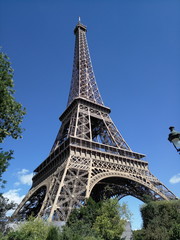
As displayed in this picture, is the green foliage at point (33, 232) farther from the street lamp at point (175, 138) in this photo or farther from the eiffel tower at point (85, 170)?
the street lamp at point (175, 138)

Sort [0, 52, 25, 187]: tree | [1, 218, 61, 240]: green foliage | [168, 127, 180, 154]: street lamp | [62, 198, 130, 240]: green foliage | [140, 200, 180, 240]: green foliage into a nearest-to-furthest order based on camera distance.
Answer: [168, 127, 180, 154]: street lamp, [0, 52, 25, 187]: tree, [1, 218, 61, 240]: green foliage, [62, 198, 130, 240]: green foliage, [140, 200, 180, 240]: green foliage

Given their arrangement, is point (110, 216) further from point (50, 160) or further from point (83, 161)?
point (50, 160)

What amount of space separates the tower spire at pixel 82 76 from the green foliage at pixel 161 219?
23442mm

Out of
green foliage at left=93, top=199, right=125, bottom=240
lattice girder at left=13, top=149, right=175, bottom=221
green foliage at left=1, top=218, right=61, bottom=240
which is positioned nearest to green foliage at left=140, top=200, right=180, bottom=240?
green foliage at left=93, top=199, right=125, bottom=240

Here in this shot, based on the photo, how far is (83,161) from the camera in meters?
26.4

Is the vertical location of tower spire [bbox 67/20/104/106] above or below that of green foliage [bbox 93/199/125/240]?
above

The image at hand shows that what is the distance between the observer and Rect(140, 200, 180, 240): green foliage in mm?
19559

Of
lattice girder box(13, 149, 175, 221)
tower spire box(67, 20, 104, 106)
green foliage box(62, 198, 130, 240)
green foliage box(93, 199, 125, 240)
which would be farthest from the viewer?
tower spire box(67, 20, 104, 106)

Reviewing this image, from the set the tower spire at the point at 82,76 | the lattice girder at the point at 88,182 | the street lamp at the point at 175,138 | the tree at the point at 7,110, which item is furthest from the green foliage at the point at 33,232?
the tower spire at the point at 82,76

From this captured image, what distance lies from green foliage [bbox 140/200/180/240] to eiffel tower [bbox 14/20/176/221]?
4.38 metres

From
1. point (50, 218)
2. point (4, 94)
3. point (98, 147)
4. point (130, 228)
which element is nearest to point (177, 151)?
point (4, 94)

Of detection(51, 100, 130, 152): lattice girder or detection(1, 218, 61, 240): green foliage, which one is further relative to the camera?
detection(51, 100, 130, 152): lattice girder

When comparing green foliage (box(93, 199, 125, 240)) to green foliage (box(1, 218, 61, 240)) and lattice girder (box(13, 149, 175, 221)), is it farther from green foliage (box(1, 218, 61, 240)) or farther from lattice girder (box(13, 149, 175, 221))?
green foliage (box(1, 218, 61, 240))

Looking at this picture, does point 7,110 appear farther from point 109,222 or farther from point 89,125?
point 89,125
